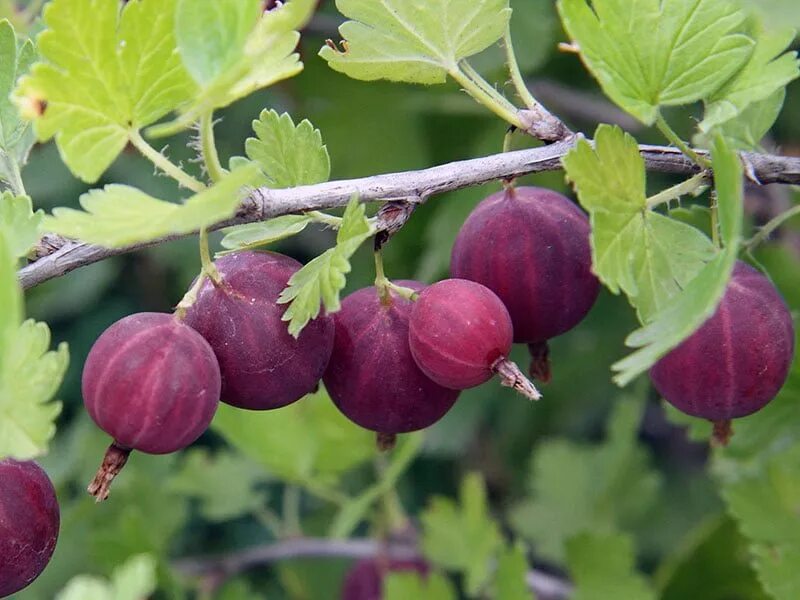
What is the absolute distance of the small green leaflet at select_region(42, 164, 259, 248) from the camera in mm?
752

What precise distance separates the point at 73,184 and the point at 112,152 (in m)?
1.45

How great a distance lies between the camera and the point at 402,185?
3.12 ft

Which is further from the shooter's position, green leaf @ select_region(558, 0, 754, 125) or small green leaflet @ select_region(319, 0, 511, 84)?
small green leaflet @ select_region(319, 0, 511, 84)

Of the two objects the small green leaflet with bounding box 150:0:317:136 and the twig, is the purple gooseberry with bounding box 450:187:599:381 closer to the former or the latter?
the small green leaflet with bounding box 150:0:317:136

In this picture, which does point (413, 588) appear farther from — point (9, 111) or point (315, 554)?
point (9, 111)

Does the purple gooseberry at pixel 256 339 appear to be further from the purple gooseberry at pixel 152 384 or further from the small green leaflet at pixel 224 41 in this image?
the small green leaflet at pixel 224 41

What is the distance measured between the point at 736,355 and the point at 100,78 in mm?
630

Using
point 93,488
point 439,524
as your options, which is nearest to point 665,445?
point 439,524

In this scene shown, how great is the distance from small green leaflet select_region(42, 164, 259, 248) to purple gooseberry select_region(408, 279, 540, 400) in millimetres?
219

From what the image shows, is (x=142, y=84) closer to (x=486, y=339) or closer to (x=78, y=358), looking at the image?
(x=486, y=339)

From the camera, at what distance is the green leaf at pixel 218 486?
76.1 inches

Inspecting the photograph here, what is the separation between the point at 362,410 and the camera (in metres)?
0.98

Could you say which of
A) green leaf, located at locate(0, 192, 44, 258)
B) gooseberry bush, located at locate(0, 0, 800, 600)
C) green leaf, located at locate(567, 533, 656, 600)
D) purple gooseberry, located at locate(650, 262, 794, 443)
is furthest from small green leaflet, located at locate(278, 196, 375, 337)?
green leaf, located at locate(567, 533, 656, 600)

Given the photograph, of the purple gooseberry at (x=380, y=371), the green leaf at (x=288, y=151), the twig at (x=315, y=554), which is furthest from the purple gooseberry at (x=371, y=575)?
Result: the green leaf at (x=288, y=151)
